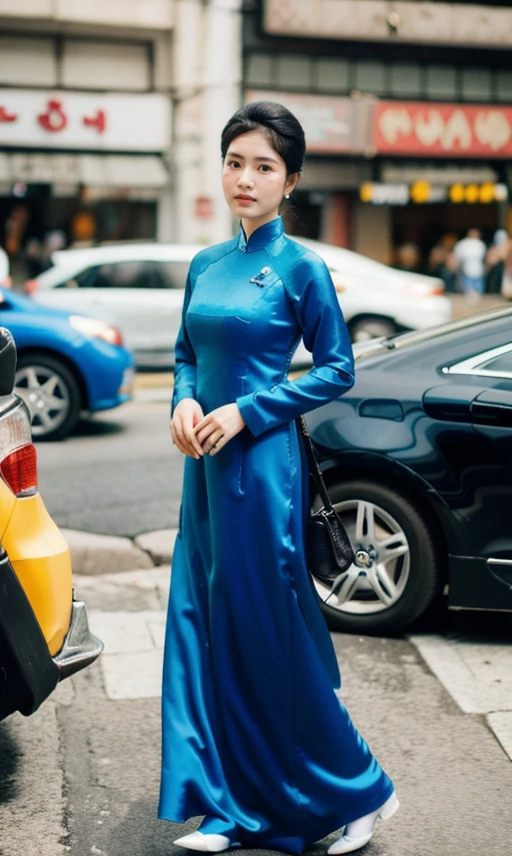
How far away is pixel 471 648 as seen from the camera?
4.89 meters

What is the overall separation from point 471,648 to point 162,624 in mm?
1280

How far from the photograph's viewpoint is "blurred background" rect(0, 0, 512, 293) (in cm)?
2091

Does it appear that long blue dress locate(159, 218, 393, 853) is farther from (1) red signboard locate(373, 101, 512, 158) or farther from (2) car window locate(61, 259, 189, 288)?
(1) red signboard locate(373, 101, 512, 158)

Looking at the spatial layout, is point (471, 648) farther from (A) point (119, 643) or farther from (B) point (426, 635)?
(A) point (119, 643)

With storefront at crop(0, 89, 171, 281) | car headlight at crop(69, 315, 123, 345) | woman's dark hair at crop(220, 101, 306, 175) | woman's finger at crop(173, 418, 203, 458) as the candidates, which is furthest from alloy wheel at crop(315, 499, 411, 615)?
storefront at crop(0, 89, 171, 281)

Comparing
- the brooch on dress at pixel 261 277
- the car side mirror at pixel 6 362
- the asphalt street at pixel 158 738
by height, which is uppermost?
the brooch on dress at pixel 261 277

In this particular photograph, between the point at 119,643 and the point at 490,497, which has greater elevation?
the point at 490,497

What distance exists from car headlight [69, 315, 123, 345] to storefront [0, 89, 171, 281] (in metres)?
10.5

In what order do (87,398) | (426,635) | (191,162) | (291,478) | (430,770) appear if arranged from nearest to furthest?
(291,478) < (430,770) < (426,635) < (87,398) < (191,162)

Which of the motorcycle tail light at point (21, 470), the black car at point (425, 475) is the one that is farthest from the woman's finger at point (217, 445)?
the black car at point (425, 475)

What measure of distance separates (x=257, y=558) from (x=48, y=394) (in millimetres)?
6827

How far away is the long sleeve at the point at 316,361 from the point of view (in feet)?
10.1

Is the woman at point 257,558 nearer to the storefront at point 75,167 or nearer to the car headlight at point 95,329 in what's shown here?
the car headlight at point 95,329

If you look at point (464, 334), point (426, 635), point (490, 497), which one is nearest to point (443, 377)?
point (464, 334)
